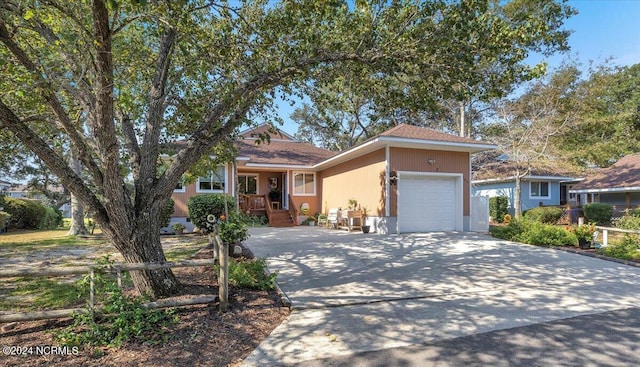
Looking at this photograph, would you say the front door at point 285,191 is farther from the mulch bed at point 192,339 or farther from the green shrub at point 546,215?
the mulch bed at point 192,339

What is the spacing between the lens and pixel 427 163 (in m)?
12.9

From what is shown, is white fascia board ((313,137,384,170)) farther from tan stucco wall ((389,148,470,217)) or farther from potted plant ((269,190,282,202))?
potted plant ((269,190,282,202))

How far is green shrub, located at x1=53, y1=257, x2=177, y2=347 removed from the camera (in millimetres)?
3676

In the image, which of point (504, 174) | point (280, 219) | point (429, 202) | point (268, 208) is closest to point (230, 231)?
point (429, 202)

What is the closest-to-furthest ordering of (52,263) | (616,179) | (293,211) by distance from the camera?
(52,263)
(293,211)
(616,179)

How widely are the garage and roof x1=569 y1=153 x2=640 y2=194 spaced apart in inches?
564

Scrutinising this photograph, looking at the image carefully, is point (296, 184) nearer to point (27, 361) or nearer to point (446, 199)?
point (446, 199)

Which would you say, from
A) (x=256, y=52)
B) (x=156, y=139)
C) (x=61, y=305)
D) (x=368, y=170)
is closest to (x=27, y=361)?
(x=61, y=305)

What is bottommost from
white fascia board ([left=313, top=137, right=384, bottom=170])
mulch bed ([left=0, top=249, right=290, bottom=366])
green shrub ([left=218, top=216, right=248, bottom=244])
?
mulch bed ([left=0, top=249, right=290, bottom=366])

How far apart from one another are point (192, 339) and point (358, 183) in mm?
11446

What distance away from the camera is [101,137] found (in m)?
4.23

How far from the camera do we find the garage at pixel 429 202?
1277 cm

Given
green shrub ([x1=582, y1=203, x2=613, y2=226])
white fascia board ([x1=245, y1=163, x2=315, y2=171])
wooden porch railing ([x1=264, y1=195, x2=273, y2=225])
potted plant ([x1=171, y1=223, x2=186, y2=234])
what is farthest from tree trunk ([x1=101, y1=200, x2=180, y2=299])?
green shrub ([x1=582, y1=203, x2=613, y2=226])

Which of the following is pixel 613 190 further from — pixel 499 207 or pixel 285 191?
pixel 285 191
